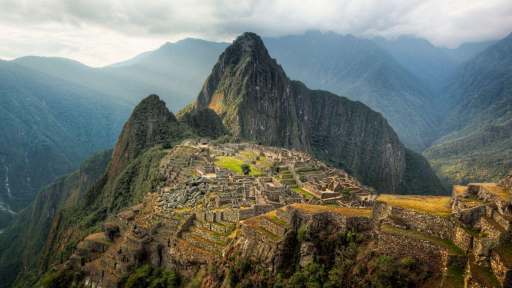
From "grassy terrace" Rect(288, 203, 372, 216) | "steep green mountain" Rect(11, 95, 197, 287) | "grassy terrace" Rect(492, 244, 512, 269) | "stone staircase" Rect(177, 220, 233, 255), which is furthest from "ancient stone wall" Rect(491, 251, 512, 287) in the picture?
"steep green mountain" Rect(11, 95, 197, 287)

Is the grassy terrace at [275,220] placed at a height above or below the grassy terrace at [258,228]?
above

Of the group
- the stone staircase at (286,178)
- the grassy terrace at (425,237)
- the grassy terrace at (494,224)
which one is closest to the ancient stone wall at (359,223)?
the grassy terrace at (425,237)

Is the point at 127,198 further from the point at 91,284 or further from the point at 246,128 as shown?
the point at 246,128

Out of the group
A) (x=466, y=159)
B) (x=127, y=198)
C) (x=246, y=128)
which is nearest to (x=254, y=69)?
(x=246, y=128)

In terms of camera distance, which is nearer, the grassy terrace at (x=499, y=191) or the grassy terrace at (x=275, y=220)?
the grassy terrace at (x=499, y=191)

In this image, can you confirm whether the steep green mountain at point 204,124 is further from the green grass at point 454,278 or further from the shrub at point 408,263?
the green grass at point 454,278

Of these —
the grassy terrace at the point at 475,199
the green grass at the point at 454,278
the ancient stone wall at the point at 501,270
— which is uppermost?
the grassy terrace at the point at 475,199
